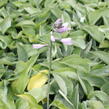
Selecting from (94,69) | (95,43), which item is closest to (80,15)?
(95,43)

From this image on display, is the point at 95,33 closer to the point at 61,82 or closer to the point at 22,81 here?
the point at 61,82

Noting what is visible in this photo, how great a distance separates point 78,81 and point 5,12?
0.93 m

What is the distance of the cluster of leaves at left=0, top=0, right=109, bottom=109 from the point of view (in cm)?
160

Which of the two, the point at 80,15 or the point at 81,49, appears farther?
the point at 80,15

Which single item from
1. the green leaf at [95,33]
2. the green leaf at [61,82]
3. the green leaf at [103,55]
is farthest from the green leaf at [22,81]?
the green leaf at [95,33]

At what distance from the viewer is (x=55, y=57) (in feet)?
6.27

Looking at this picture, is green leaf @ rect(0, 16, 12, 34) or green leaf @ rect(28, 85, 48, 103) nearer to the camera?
green leaf @ rect(28, 85, 48, 103)

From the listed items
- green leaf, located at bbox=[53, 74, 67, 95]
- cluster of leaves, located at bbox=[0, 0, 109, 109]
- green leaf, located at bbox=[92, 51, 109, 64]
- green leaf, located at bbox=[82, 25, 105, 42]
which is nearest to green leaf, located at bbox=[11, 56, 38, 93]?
cluster of leaves, located at bbox=[0, 0, 109, 109]

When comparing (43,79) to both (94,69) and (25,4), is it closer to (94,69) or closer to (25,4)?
(94,69)

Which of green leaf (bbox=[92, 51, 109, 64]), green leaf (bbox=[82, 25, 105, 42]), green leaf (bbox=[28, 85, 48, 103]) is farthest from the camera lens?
green leaf (bbox=[82, 25, 105, 42])

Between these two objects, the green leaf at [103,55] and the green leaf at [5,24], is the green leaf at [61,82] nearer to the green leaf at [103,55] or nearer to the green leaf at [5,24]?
the green leaf at [103,55]

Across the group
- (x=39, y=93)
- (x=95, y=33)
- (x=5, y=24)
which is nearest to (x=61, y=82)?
(x=39, y=93)

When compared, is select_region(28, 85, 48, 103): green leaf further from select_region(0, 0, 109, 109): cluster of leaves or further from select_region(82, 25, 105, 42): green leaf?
select_region(82, 25, 105, 42): green leaf

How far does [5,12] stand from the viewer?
234 centimetres
